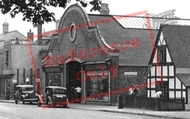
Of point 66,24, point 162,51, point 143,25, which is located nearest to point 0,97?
point 66,24

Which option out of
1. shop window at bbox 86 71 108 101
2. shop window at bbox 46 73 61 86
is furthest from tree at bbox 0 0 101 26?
shop window at bbox 46 73 61 86

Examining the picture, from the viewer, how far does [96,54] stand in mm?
42406

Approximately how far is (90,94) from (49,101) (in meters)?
4.86

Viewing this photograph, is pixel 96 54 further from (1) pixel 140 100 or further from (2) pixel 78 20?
(1) pixel 140 100

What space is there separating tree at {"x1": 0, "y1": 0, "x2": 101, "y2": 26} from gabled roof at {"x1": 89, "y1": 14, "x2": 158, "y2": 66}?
1159 inches

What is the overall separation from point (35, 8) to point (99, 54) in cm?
3073

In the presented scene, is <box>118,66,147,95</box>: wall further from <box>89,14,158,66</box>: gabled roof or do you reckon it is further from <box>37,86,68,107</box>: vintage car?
<box>37,86,68,107</box>: vintage car

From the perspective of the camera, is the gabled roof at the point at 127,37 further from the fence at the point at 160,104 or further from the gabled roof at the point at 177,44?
the fence at the point at 160,104

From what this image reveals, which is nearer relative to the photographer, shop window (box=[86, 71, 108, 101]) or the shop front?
the shop front

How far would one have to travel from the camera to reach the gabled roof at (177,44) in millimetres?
35188

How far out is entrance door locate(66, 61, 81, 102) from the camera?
47812mm

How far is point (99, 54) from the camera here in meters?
41.8

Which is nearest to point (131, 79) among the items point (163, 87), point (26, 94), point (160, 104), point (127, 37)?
Result: point (127, 37)

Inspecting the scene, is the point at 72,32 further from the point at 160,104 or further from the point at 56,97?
the point at 160,104
